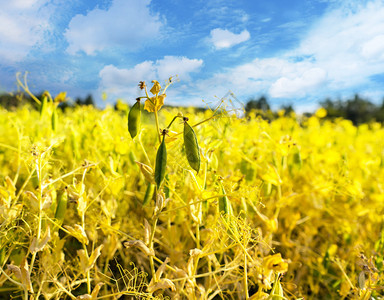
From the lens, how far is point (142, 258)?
1032 mm

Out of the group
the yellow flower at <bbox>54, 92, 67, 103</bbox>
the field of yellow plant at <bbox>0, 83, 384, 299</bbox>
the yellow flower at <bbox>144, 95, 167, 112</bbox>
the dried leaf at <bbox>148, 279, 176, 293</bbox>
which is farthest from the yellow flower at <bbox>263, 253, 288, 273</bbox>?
the yellow flower at <bbox>54, 92, 67, 103</bbox>

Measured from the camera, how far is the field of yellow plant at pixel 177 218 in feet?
2.01

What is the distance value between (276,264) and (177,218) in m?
0.42

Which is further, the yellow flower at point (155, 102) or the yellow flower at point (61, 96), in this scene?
the yellow flower at point (61, 96)

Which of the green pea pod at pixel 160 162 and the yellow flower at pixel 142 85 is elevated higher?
the yellow flower at pixel 142 85

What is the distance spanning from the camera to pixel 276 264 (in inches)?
21.8

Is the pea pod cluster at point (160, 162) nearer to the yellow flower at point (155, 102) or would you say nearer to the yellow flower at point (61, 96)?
the yellow flower at point (155, 102)

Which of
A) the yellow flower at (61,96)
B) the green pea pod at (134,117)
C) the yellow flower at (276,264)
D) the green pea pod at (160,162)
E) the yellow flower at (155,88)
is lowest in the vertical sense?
the yellow flower at (276,264)

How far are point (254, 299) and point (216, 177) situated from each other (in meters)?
0.27

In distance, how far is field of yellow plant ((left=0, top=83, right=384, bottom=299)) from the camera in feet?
2.01

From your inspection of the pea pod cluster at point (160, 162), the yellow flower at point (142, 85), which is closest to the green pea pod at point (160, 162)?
the pea pod cluster at point (160, 162)

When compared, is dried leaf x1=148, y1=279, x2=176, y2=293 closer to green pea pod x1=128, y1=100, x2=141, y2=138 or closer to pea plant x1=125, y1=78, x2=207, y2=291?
pea plant x1=125, y1=78, x2=207, y2=291

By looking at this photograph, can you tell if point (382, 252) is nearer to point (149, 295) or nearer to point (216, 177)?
point (216, 177)

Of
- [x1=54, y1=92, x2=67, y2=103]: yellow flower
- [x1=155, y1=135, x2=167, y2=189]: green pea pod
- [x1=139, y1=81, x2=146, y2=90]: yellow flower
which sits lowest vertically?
[x1=155, y1=135, x2=167, y2=189]: green pea pod
